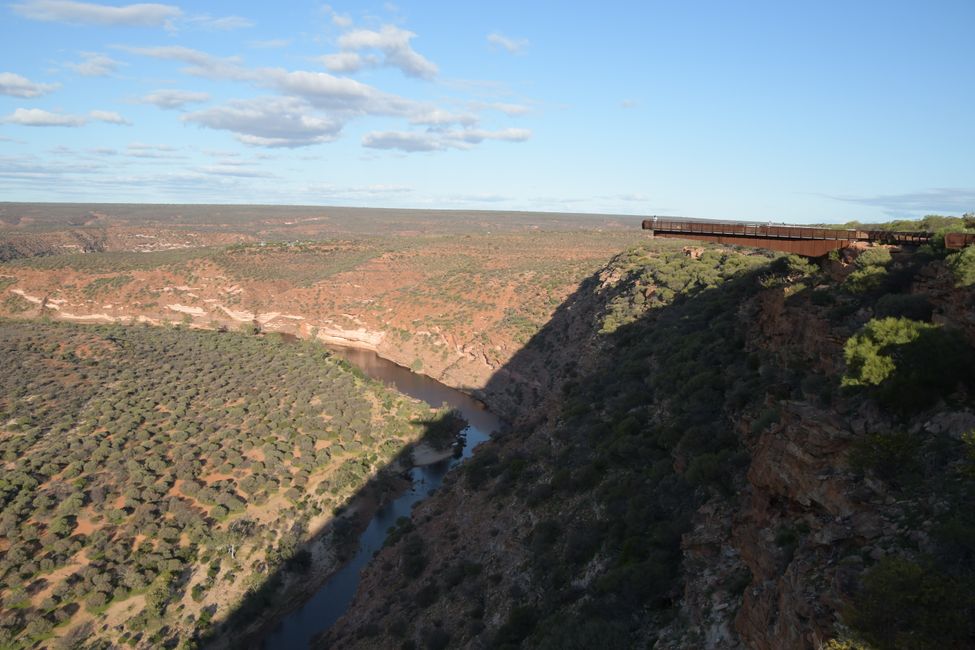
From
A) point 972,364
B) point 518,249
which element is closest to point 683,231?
point 972,364

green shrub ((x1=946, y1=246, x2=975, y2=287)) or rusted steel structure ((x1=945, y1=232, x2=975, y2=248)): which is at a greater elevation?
rusted steel structure ((x1=945, y1=232, x2=975, y2=248))

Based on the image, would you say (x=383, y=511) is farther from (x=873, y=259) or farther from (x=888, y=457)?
(x=888, y=457)

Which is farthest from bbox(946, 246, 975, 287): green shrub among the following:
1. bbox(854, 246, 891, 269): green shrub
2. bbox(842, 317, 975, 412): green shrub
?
bbox(854, 246, 891, 269): green shrub

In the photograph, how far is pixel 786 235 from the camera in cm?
2092

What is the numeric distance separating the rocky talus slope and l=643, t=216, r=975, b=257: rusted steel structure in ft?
2.80

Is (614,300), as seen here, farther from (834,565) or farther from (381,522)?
(834,565)

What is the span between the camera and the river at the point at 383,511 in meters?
25.6

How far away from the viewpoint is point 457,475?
3020 cm

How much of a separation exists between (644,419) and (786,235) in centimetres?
842

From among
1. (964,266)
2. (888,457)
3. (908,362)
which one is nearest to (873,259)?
(964,266)

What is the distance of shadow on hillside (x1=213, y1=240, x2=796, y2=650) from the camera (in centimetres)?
1477

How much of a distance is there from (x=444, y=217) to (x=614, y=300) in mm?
156403

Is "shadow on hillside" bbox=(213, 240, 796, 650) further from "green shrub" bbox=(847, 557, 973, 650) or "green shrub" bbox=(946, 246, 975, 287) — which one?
"green shrub" bbox=(847, 557, 973, 650)

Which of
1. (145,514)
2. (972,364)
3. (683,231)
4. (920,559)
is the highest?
(683,231)
